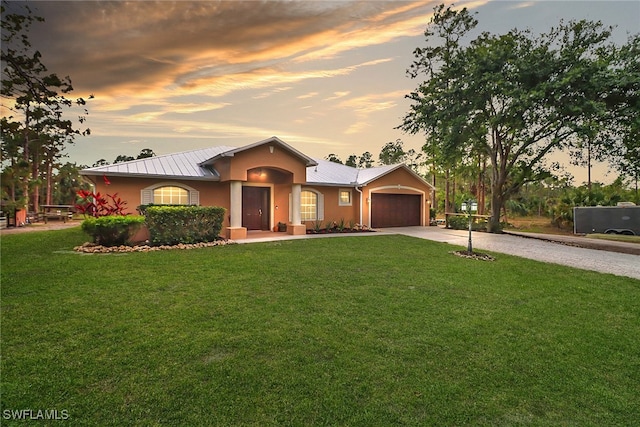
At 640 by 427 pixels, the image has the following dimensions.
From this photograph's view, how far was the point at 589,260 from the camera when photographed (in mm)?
8609

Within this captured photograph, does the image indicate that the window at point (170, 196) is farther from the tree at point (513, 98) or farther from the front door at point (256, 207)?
the tree at point (513, 98)

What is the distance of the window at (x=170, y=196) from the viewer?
11820 millimetres

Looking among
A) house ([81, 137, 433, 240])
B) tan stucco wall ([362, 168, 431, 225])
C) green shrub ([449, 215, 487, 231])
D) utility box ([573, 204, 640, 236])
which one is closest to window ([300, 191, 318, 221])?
house ([81, 137, 433, 240])

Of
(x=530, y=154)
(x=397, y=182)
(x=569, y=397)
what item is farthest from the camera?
(x=397, y=182)

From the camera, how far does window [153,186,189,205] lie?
11820mm

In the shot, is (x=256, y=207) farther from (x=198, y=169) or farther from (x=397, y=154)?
(x=397, y=154)

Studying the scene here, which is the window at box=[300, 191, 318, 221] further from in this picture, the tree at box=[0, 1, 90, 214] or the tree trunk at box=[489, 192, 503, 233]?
the tree at box=[0, 1, 90, 214]

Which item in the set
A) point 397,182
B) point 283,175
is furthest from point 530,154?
point 283,175

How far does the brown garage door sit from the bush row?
9.52 metres

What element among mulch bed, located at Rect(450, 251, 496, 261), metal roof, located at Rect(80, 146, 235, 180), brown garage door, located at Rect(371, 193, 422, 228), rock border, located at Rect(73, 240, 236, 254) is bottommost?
mulch bed, located at Rect(450, 251, 496, 261)

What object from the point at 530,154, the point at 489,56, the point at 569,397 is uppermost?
the point at 489,56

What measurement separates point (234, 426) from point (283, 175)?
1266cm

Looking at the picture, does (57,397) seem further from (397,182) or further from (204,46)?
(397,182)

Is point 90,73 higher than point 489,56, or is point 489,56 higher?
point 489,56
